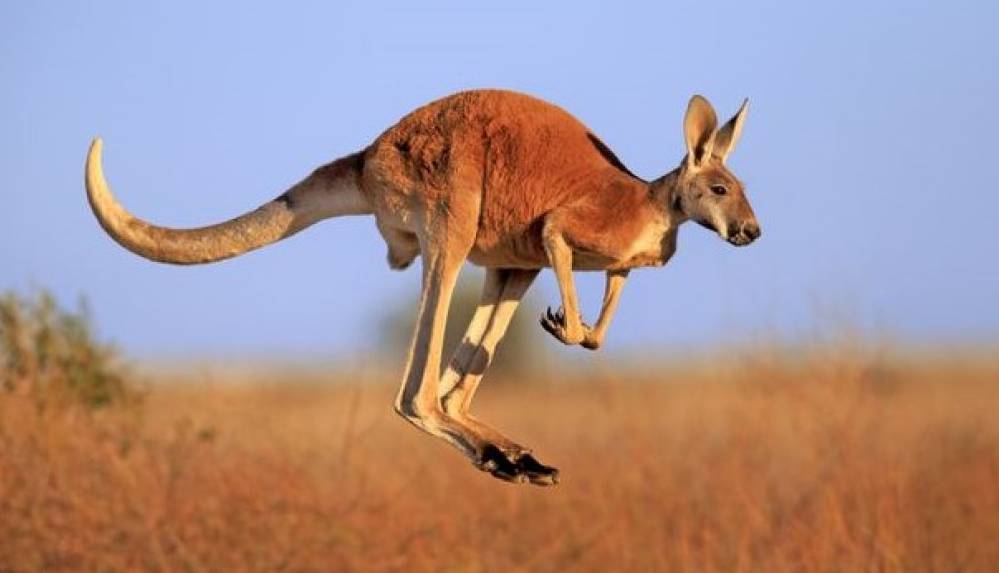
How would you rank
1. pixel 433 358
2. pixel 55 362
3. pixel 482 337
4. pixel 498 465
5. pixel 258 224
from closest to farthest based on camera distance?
pixel 498 465
pixel 433 358
pixel 258 224
pixel 482 337
pixel 55 362

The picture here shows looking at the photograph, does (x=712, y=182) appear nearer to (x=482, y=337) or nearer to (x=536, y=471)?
(x=536, y=471)

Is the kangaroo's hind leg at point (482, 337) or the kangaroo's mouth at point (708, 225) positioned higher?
the kangaroo's mouth at point (708, 225)

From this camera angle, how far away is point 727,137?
26.5 ft

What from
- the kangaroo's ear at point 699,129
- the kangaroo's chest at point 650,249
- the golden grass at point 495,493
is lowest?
the golden grass at point 495,493

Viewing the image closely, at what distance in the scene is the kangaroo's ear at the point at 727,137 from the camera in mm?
8023

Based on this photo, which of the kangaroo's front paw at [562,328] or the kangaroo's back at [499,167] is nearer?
the kangaroo's front paw at [562,328]

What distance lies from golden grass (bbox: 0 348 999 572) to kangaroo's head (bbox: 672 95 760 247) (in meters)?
4.54

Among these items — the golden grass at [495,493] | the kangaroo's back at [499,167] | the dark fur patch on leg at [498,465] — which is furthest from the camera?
the golden grass at [495,493]

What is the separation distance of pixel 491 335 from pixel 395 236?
658mm

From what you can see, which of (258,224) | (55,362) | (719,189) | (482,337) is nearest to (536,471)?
(482,337)

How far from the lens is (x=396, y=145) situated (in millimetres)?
8391

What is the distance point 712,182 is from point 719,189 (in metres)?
0.06

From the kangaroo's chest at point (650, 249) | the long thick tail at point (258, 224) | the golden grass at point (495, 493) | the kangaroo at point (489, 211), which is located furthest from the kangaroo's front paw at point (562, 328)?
the golden grass at point (495, 493)

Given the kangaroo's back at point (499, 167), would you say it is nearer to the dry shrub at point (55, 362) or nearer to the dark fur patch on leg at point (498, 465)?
the dark fur patch on leg at point (498, 465)
